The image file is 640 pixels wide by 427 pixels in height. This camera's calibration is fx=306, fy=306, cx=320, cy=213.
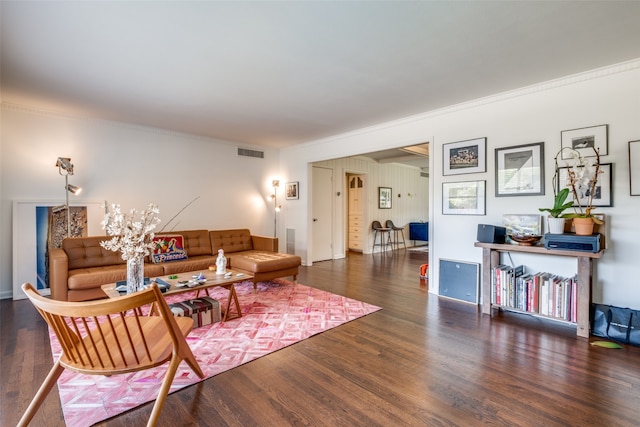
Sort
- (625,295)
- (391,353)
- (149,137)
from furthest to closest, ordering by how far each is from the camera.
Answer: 1. (149,137)
2. (625,295)
3. (391,353)

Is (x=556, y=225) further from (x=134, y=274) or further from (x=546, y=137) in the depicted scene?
(x=134, y=274)

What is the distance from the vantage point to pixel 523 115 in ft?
11.3

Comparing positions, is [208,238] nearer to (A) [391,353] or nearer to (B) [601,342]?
(A) [391,353]

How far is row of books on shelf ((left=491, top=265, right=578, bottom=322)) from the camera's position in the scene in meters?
2.90

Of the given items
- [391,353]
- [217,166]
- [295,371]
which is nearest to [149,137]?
[217,166]

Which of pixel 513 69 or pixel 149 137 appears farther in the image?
pixel 149 137

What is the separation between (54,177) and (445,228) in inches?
215

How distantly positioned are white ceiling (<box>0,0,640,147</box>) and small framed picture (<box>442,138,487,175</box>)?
1.82 feet

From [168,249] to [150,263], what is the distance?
32cm

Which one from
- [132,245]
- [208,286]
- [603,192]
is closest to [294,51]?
[132,245]

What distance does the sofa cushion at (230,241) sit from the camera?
207 inches

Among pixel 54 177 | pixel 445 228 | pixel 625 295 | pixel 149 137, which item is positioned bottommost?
pixel 625 295

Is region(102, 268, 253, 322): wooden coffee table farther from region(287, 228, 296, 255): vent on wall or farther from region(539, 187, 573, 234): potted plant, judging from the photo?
region(539, 187, 573, 234): potted plant

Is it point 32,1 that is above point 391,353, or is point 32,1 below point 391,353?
above
